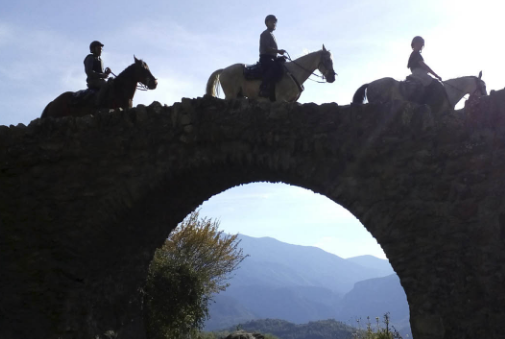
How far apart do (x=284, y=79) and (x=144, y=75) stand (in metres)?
2.18

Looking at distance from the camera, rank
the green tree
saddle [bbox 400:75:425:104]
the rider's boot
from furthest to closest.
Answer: the green tree
the rider's boot
saddle [bbox 400:75:425:104]

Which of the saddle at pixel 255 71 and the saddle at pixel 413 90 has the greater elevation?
the saddle at pixel 255 71

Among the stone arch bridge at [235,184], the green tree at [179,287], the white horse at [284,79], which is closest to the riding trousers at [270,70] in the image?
the white horse at [284,79]

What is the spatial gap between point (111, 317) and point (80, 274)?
3.41ft

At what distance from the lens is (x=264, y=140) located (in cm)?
601

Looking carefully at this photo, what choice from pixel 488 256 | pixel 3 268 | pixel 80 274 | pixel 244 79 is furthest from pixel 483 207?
pixel 3 268

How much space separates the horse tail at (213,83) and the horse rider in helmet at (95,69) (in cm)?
157

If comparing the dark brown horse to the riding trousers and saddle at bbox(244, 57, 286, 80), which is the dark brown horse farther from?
the riding trousers

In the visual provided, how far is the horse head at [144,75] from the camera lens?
784 cm

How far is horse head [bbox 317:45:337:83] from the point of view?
334 inches

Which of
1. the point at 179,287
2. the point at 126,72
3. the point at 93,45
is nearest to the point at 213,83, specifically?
the point at 126,72

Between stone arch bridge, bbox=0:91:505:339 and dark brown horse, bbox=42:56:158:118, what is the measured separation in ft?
3.51

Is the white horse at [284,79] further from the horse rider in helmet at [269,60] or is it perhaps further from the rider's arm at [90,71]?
the rider's arm at [90,71]

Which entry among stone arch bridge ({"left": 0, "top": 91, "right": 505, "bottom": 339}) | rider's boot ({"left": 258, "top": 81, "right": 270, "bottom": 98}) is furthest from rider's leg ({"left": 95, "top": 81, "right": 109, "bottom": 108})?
rider's boot ({"left": 258, "top": 81, "right": 270, "bottom": 98})
